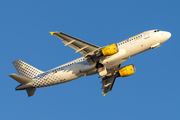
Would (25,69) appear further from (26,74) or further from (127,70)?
(127,70)

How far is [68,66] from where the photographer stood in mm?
48188

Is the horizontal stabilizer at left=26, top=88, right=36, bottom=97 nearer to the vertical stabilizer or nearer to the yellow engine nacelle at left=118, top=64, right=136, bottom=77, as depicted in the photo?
the vertical stabilizer

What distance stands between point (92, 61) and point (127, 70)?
8.27 meters

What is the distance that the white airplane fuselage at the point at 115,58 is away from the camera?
148ft

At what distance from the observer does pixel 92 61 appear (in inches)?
1801

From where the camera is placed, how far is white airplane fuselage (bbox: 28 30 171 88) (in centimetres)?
4512

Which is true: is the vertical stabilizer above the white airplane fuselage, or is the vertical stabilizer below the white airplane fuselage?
above

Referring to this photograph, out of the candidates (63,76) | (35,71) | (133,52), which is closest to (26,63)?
(35,71)

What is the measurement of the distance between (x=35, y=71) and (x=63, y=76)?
6.64 metres

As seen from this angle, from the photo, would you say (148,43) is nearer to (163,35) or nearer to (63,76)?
(163,35)

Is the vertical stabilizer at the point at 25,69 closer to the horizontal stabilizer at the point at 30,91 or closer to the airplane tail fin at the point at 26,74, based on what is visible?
the airplane tail fin at the point at 26,74

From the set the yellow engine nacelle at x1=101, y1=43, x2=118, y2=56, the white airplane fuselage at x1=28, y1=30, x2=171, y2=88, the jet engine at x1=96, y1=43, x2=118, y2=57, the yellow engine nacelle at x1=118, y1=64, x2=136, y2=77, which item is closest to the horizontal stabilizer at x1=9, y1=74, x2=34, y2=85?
the white airplane fuselage at x1=28, y1=30, x2=171, y2=88

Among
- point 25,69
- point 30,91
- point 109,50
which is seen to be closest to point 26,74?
point 25,69

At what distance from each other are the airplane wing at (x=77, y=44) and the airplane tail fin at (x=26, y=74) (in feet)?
36.6
